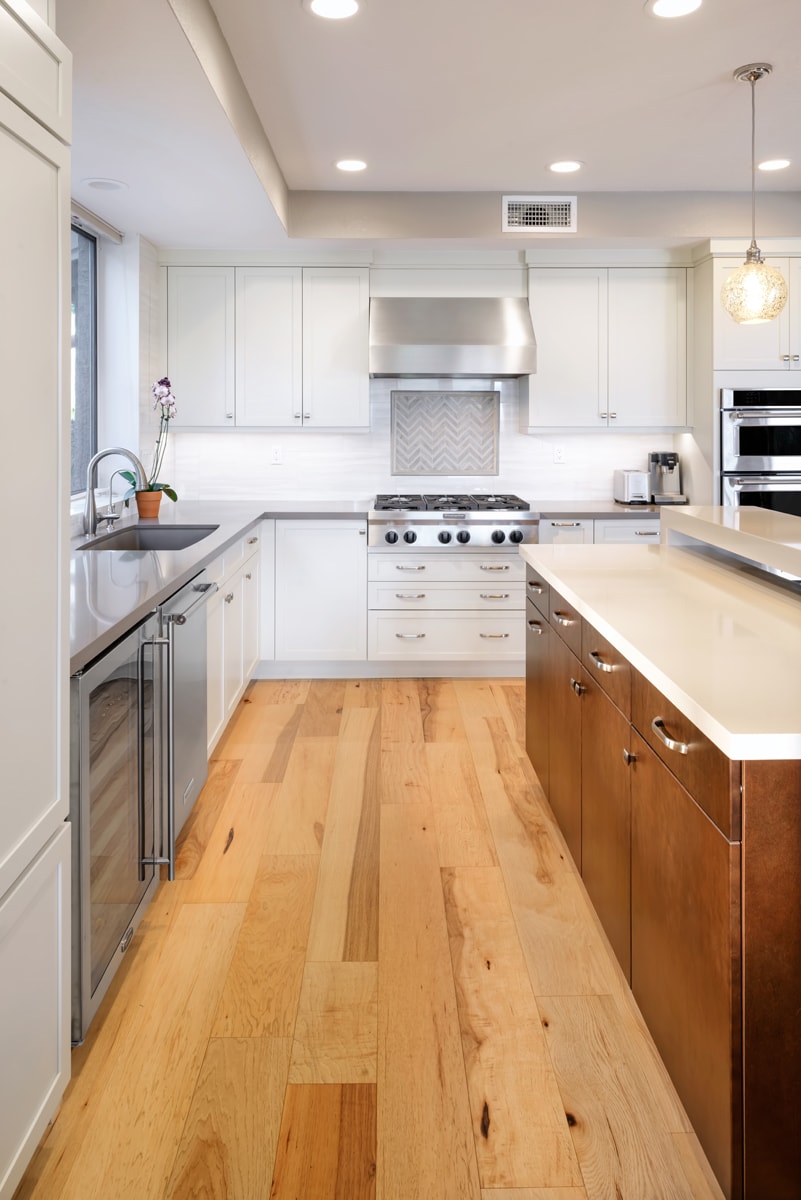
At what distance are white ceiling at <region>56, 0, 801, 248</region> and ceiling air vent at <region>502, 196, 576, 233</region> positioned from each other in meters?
0.10

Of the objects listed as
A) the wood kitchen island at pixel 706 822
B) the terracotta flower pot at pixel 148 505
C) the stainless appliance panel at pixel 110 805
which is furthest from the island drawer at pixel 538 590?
the terracotta flower pot at pixel 148 505

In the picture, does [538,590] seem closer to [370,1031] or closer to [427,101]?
[370,1031]

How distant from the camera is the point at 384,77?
3.42 meters

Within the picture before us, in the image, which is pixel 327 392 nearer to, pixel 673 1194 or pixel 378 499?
pixel 378 499

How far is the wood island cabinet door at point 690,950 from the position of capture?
1420 mm

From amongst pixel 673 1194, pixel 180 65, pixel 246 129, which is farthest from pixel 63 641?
pixel 246 129

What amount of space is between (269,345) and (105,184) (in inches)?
57.4

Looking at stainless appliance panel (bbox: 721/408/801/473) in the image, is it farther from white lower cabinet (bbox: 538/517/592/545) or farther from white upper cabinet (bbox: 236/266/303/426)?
white upper cabinet (bbox: 236/266/303/426)

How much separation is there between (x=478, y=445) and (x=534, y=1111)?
4.36 m

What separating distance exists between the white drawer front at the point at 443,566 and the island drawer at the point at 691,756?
3.18 meters

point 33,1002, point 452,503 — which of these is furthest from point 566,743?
point 452,503

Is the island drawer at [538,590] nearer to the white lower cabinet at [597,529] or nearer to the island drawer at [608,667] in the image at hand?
the island drawer at [608,667]

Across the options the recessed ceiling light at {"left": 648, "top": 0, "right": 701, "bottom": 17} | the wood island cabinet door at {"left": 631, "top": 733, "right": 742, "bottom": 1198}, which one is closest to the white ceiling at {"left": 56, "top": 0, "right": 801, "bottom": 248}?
the recessed ceiling light at {"left": 648, "top": 0, "right": 701, "bottom": 17}

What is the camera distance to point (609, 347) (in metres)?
5.33
